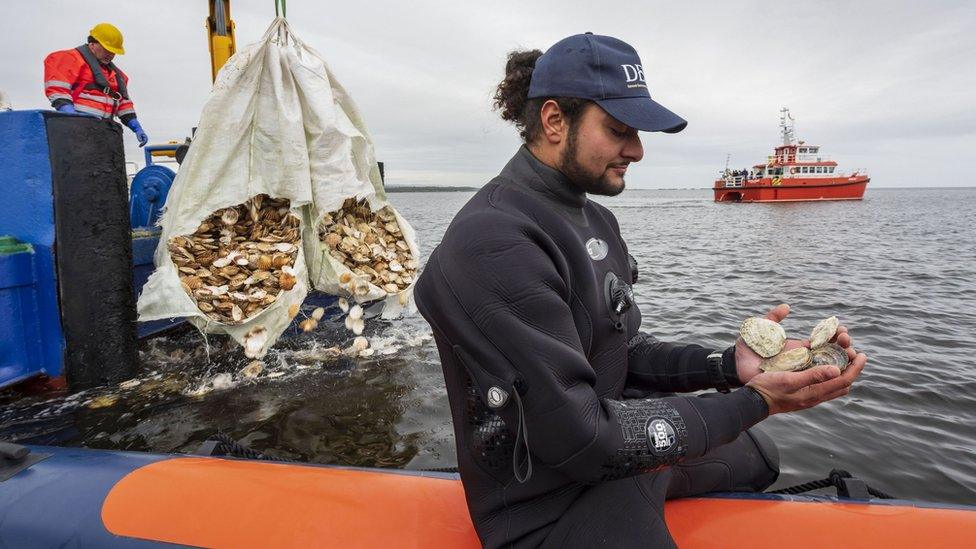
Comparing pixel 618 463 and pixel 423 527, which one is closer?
pixel 618 463

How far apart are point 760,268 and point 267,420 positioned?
1301 cm

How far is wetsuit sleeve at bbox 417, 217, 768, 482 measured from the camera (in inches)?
56.9

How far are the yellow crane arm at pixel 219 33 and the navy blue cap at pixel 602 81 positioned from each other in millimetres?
6353

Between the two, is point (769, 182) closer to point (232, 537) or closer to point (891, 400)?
point (891, 400)

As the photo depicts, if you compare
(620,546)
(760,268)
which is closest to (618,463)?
(620,546)

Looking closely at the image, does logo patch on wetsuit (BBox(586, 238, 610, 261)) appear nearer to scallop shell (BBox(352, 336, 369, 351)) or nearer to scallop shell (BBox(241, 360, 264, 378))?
scallop shell (BBox(241, 360, 264, 378))

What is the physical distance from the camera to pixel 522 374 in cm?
145

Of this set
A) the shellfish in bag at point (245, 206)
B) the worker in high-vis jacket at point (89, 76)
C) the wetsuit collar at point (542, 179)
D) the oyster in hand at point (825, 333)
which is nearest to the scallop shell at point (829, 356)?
the oyster in hand at point (825, 333)

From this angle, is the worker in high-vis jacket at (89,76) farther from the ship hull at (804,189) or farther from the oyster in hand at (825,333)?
the ship hull at (804,189)

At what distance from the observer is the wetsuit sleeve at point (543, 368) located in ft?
4.74

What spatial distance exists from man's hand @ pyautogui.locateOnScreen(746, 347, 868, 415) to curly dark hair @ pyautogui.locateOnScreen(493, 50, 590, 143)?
1076mm

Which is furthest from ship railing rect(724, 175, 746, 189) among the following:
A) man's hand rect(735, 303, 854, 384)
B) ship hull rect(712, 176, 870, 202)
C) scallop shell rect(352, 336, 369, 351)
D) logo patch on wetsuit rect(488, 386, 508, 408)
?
logo patch on wetsuit rect(488, 386, 508, 408)

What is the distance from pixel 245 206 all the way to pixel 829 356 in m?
5.46

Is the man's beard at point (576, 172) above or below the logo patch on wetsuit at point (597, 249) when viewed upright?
above
